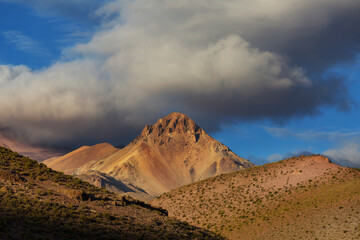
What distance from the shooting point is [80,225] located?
169 feet

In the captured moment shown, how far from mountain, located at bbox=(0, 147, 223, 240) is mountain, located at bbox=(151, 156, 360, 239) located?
71.3 feet

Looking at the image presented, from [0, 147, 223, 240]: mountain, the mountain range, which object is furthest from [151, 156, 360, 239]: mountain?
[0, 147, 223, 240]: mountain

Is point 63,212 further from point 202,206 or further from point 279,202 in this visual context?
point 279,202

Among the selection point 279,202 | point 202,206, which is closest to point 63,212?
point 202,206

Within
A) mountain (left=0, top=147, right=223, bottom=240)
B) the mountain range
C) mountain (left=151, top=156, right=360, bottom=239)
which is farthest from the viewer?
mountain (left=151, top=156, right=360, bottom=239)

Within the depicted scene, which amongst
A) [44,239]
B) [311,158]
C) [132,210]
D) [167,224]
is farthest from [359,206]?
[44,239]

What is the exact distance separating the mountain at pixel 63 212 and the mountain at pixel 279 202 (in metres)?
21.7

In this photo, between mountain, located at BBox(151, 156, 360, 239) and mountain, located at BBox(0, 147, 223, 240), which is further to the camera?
mountain, located at BBox(151, 156, 360, 239)

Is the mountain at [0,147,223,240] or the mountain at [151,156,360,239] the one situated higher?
the mountain at [151,156,360,239]

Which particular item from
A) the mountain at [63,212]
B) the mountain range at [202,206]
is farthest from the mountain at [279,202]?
the mountain at [63,212]

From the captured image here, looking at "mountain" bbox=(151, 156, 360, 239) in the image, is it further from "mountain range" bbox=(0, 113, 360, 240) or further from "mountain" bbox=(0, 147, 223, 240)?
"mountain" bbox=(0, 147, 223, 240)

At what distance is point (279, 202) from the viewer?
315 ft

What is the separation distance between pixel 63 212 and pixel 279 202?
5889 centimetres

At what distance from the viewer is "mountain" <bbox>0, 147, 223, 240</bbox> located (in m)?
47.7
